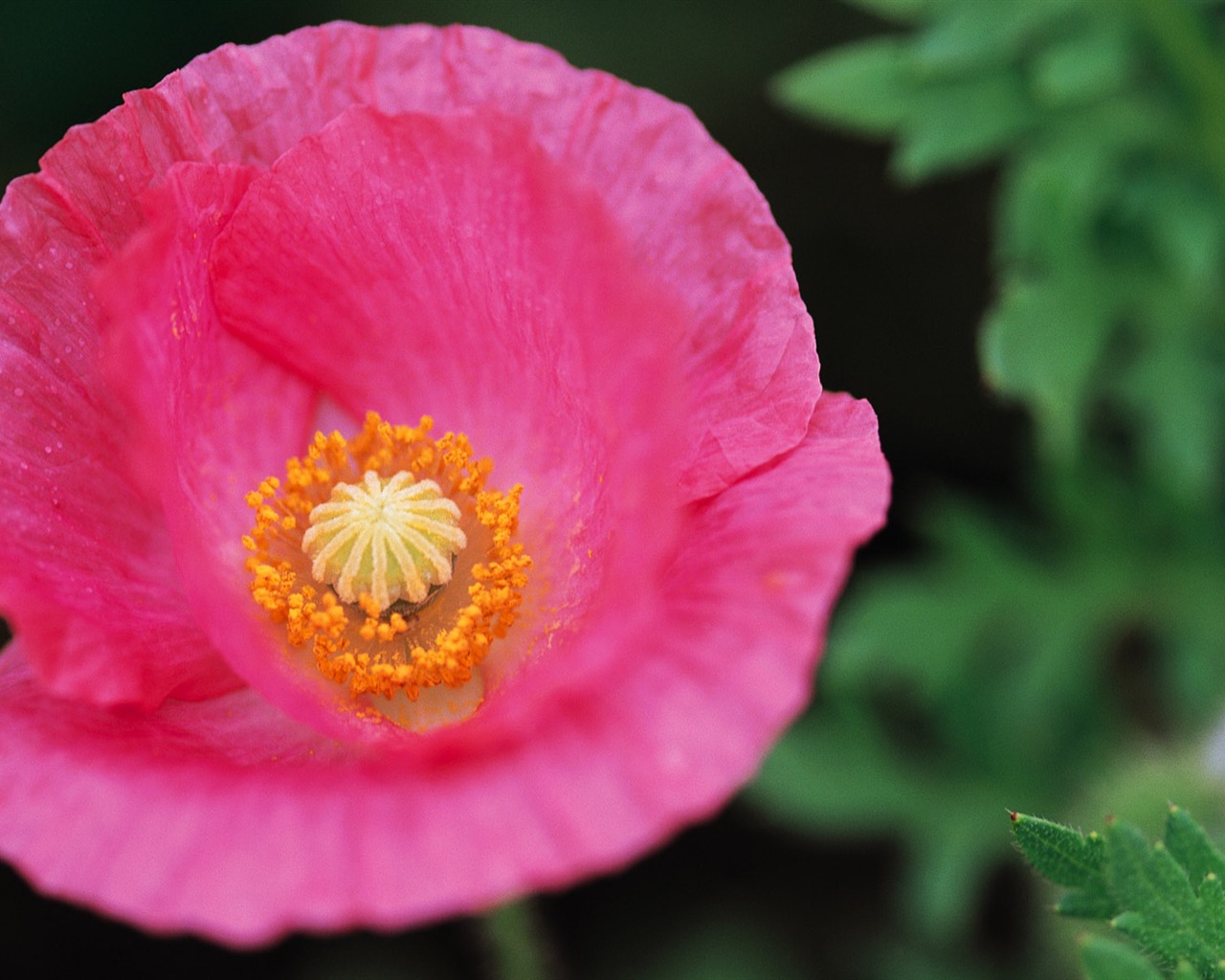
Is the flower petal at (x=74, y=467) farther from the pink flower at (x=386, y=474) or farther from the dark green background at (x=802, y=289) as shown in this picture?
the dark green background at (x=802, y=289)

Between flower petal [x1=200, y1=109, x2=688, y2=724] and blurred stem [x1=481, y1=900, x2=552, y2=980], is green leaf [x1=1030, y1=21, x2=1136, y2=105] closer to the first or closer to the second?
flower petal [x1=200, y1=109, x2=688, y2=724]

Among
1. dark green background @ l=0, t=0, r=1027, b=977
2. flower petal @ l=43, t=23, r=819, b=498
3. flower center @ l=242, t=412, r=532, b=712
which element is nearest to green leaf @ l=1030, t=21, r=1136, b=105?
dark green background @ l=0, t=0, r=1027, b=977

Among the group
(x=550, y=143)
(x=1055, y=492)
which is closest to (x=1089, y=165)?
(x=1055, y=492)

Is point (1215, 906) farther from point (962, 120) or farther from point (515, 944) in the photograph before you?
point (962, 120)

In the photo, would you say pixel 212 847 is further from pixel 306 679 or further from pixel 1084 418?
pixel 1084 418

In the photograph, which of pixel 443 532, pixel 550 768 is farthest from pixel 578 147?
pixel 550 768

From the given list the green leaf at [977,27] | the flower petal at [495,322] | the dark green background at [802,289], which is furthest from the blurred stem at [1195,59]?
the flower petal at [495,322]
